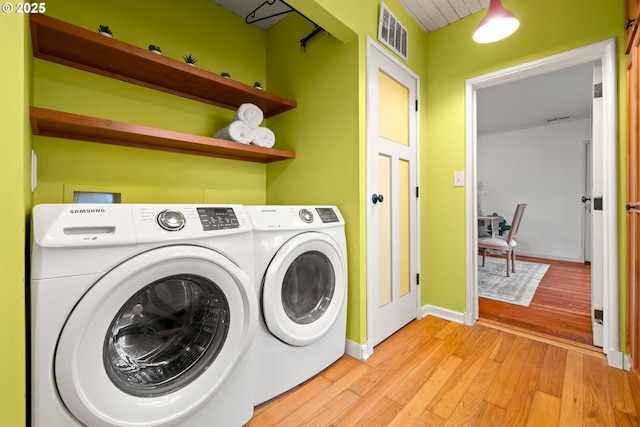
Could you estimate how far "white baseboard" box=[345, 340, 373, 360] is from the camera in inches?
66.2

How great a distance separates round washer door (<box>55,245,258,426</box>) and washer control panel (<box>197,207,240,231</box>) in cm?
10

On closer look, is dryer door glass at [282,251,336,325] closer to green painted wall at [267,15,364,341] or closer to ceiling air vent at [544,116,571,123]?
green painted wall at [267,15,364,341]

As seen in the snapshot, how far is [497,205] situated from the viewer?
5188 millimetres

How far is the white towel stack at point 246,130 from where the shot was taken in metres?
1.70

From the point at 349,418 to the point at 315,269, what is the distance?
0.70 meters

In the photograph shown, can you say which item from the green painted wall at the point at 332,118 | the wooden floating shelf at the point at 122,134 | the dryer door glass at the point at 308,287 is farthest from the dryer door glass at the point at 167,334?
the green painted wall at the point at 332,118

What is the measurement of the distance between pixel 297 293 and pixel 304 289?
0.18ft

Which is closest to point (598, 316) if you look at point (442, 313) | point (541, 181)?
point (442, 313)

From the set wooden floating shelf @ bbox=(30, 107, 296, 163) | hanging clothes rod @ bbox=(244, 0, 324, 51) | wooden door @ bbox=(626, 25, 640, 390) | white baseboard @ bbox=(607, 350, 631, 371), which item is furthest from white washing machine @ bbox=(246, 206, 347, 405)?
white baseboard @ bbox=(607, 350, 631, 371)

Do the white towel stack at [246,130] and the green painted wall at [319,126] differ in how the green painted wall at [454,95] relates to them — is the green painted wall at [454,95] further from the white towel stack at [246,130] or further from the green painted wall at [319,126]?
the white towel stack at [246,130]

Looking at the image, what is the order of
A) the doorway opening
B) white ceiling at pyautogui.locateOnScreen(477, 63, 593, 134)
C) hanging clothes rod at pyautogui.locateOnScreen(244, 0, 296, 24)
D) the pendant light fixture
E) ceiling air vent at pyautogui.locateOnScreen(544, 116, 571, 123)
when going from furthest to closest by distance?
ceiling air vent at pyautogui.locateOnScreen(544, 116, 571, 123) → white ceiling at pyautogui.locateOnScreen(477, 63, 593, 134) → the doorway opening → hanging clothes rod at pyautogui.locateOnScreen(244, 0, 296, 24) → the pendant light fixture

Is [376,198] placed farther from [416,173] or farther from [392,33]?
[392,33]

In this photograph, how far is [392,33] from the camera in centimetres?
190

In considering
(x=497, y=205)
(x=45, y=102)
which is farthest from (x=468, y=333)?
(x=497, y=205)
